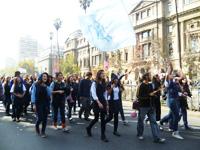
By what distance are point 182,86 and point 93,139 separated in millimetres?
3401

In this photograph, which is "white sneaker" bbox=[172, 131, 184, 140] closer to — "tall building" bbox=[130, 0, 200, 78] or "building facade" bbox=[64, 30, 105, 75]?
"tall building" bbox=[130, 0, 200, 78]

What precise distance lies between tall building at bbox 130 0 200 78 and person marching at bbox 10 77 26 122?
3551 centimetres

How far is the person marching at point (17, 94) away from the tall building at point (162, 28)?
35.5 metres

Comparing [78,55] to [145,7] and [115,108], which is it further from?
[115,108]

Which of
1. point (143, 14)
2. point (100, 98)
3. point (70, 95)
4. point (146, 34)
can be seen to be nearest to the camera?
point (100, 98)

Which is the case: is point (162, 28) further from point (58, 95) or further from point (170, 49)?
point (58, 95)

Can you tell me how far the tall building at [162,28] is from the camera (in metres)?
52.1

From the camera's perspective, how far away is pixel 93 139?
895cm

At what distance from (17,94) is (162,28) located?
5036 centimetres

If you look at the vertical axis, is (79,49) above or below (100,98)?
above

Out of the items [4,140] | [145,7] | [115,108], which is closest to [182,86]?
[115,108]

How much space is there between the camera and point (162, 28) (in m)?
60.0

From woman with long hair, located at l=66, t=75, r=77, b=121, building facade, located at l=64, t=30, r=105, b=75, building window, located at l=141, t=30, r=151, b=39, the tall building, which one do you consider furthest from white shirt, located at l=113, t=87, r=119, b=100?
building facade, located at l=64, t=30, r=105, b=75

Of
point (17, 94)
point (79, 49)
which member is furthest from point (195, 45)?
point (79, 49)
